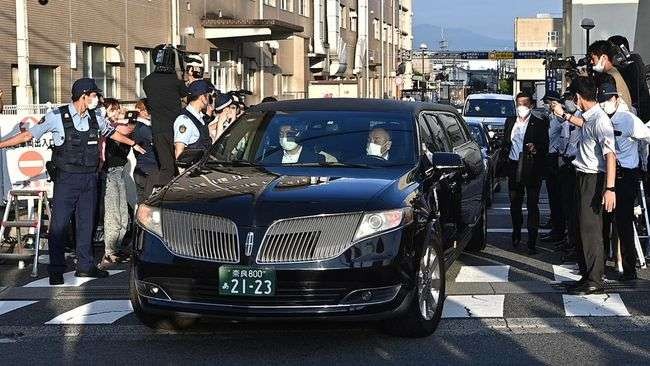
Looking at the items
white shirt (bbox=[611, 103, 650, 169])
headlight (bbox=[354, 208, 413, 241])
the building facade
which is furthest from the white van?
the building facade

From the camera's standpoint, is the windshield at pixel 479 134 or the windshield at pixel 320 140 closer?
the windshield at pixel 320 140

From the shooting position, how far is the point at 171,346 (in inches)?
267

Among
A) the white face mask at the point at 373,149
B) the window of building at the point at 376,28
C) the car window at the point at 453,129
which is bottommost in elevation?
the white face mask at the point at 373,149

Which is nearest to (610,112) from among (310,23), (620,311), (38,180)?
(620,311)

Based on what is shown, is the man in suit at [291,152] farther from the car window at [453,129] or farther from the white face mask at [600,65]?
the white face mask at [600,65]

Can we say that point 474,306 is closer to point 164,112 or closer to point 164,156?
point 164,156

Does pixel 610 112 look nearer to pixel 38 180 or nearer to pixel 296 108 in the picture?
pixel 296 108

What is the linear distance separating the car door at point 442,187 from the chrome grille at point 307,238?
131 cm

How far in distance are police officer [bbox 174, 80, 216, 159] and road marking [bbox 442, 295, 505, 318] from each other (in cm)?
322

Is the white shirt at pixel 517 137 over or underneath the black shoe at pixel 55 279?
over

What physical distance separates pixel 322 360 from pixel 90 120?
13.5 feet

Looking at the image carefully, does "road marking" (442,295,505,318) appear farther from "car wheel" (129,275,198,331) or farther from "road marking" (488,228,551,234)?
"road marking" (488,228,551,234)

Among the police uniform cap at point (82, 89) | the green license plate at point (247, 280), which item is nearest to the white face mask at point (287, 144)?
the green license plate at point (247, 280)

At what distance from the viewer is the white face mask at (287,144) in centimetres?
797
